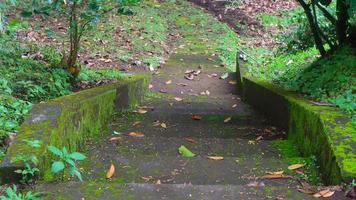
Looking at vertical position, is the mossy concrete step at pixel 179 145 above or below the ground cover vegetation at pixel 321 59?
below

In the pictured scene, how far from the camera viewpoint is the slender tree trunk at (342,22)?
16.7 feet

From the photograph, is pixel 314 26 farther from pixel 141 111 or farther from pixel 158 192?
pixel 158 192

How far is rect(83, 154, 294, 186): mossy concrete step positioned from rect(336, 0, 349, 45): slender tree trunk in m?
2.07

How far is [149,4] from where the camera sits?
1498 cm

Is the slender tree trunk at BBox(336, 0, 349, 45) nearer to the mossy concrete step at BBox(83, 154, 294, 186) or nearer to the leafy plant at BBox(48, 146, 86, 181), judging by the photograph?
the mossy concrete step at BBox(83, 154, 294, 186)

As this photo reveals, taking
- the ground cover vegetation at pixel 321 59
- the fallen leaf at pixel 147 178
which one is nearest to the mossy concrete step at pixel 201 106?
the ground cover vegetation at pixel 321 59

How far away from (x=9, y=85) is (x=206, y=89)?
168 inches

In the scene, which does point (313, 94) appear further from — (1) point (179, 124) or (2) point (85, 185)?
(2) point (85, 185)

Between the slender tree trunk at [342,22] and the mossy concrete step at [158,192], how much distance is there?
9.11ft

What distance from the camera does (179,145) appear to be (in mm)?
4535

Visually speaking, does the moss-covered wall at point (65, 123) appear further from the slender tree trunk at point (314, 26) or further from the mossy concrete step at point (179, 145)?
the slender tree trunk at point (314, 26)

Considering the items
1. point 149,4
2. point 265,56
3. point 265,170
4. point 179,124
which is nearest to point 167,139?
point 179,124

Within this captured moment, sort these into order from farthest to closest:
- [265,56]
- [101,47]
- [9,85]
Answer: [265,56], [101,47], [9,85]

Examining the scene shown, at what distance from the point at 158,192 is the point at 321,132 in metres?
1.40
